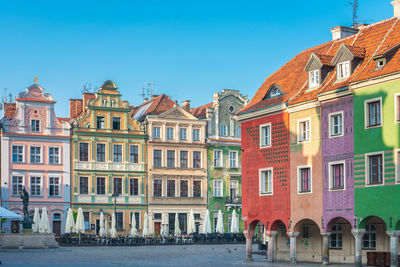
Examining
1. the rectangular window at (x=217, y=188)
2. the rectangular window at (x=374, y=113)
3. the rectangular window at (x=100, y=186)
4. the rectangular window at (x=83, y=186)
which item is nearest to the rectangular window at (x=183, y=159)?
the rectangular window at (x=217, y=188)

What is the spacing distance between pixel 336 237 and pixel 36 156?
38395 mm

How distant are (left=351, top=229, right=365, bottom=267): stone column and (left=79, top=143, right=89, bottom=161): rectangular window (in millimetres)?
41204

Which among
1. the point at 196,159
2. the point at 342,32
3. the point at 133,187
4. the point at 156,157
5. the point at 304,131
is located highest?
A: the point at 342,32

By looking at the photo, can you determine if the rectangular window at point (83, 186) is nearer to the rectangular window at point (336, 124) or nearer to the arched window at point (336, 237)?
the arched window at point (336, 237)

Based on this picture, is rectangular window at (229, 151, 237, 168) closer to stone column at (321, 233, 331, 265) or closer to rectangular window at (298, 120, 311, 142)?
rectangular window at (298, 120, 311, 142)

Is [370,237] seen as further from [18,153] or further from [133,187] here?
[18,153]

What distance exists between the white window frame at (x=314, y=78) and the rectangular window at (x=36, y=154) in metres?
36.9

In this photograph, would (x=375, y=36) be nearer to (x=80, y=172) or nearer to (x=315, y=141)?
(x=315, y=141)

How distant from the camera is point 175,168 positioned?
7288 cm

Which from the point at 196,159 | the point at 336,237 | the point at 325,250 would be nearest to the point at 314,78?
the point at 336,237

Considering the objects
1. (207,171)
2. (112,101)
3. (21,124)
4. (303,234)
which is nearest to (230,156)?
(207,171)

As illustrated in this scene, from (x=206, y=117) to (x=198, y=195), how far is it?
7949 mm

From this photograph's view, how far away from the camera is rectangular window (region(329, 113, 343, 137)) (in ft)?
111

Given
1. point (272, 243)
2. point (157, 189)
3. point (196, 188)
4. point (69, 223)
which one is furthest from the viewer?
point (196, 188)
